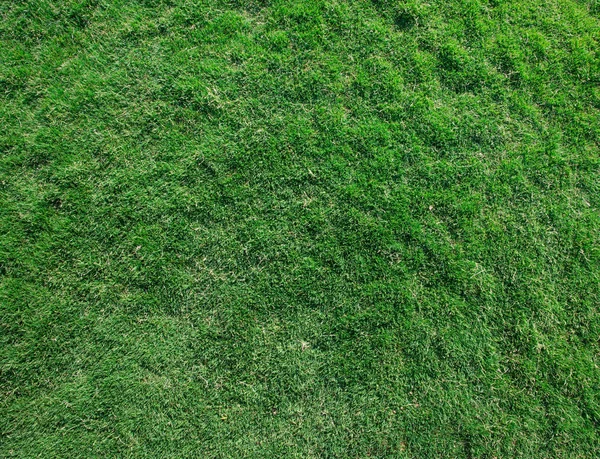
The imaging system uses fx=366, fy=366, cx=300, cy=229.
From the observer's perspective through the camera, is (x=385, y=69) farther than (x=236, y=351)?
Yes

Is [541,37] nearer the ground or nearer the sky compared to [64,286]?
nearer the sky

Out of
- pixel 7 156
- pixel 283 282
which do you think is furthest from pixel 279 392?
pixel 7 156

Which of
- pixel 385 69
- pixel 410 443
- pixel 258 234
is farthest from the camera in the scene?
pixel 385 69

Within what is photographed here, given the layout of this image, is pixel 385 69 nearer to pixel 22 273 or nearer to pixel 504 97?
pixel 504 97

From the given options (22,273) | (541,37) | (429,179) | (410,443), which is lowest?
(22,273)

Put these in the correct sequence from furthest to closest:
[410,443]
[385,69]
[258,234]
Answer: [385,69] → [258,234] → [410,443]

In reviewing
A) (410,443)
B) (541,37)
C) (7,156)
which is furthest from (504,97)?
(7,156)
